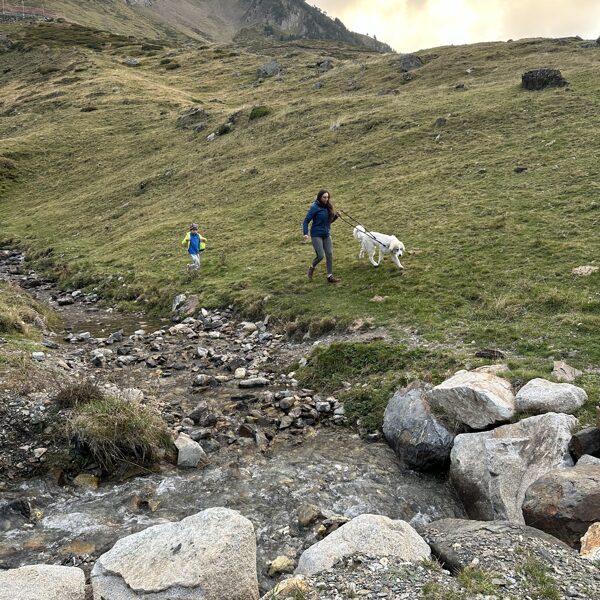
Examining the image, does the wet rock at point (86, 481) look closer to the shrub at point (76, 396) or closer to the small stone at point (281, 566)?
the shrub at point (76, 396)

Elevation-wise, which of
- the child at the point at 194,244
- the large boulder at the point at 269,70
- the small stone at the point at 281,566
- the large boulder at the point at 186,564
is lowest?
the small stone at the point at 281,566

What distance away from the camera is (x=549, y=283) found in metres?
15.3

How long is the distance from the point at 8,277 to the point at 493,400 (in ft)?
87.5

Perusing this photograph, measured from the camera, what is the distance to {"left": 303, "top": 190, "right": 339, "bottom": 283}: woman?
17.4 metres

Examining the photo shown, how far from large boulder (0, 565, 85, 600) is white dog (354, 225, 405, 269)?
14817 millimetres

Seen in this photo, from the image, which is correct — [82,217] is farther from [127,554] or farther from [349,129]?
[127,554]

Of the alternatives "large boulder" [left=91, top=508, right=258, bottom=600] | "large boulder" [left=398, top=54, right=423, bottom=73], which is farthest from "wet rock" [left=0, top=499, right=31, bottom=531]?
"large boulder" [left=398, top=54, right=423, bottom=73]

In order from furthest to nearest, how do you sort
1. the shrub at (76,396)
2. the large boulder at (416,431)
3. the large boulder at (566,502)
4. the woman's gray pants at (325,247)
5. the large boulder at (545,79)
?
the large boulder at (545,79) < the woman's gray pants at (325,247) < the shrub at (76,396) < the large boulder at (416,431) < the large boulder at (566,502)

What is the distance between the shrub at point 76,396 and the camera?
9867 mm

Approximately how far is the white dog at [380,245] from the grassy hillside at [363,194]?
2.09 feet

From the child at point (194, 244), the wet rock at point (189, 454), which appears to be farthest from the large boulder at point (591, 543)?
the child at point (194, 244)

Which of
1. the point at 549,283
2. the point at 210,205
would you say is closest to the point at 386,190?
the point at 210,205

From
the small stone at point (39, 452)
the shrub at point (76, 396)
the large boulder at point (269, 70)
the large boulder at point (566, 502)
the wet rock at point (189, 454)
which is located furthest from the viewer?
the large boulder at point (269, 70)

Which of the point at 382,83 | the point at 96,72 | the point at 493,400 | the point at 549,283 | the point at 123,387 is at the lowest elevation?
the point at 123,387
